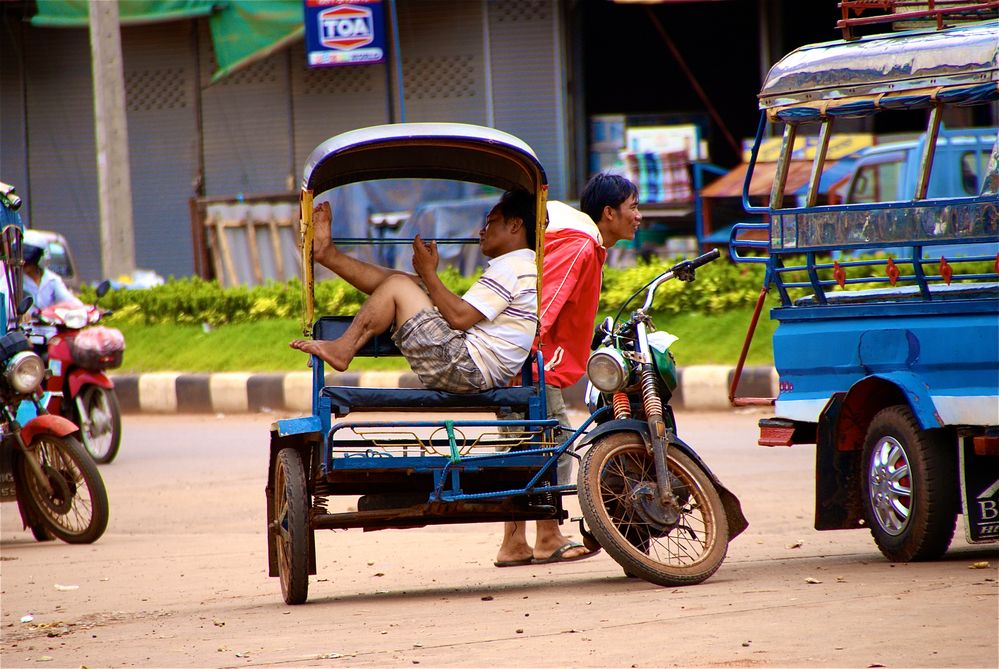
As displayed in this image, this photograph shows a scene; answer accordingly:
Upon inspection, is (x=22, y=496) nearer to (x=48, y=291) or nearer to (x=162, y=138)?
(x=48, y=291)

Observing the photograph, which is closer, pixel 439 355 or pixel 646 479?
pixel 646 479

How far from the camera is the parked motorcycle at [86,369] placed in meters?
10.2

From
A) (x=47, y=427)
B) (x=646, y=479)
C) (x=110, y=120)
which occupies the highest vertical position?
(x=110, y=120)

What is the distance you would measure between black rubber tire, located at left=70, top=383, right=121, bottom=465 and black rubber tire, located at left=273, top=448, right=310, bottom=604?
16.7ft

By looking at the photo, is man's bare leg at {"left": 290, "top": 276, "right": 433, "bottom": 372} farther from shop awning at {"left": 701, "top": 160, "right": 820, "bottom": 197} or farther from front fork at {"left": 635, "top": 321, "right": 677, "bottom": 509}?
shop awning at {"left": 701, "top": 160, "right": 820, "bottom": 197}

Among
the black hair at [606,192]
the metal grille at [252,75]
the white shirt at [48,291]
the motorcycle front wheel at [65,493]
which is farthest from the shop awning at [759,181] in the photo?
the motorcycle front wheel at [65,493]

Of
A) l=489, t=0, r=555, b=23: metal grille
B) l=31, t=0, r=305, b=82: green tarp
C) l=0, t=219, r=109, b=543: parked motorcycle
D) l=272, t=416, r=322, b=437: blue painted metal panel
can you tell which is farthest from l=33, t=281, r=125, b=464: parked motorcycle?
l=489, t=0, r=555, b=23: metal grille

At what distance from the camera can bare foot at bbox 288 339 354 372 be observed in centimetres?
550

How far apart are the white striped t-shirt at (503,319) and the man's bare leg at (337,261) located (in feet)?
0.96

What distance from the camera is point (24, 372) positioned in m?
7.51

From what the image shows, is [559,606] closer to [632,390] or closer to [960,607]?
[632,390]

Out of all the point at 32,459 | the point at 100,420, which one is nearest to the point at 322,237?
the point at 32,459

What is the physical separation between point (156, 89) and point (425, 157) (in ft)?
48.3

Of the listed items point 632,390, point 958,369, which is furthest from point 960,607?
point 632,390
